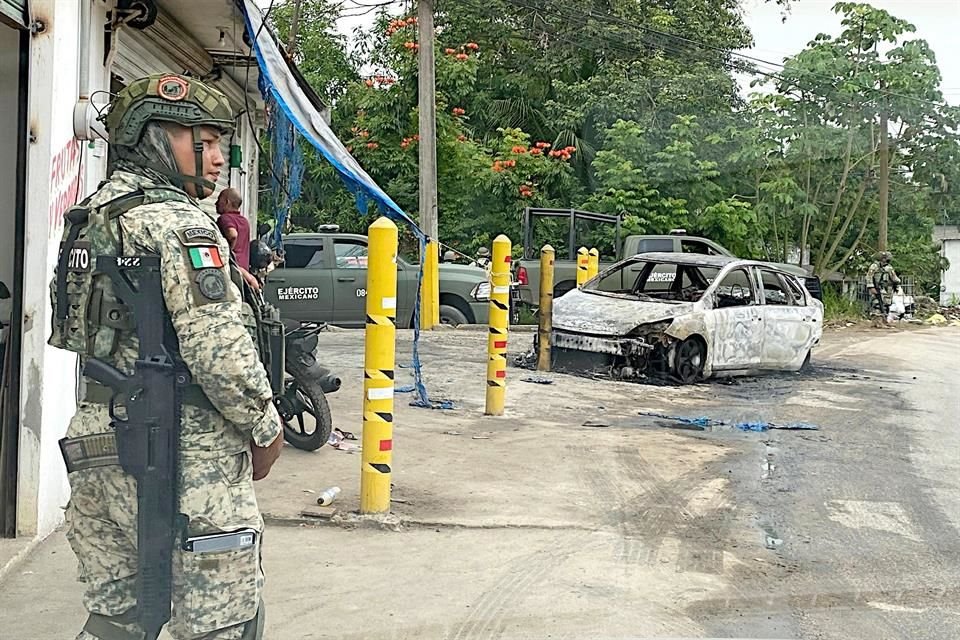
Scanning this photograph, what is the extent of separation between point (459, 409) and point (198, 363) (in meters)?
6.85

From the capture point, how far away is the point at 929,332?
2188cm

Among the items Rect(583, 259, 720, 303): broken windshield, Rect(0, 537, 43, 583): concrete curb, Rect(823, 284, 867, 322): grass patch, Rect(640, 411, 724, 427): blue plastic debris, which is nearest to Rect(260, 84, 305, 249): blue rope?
Rect(0, 537, 43, 583): concrete curb

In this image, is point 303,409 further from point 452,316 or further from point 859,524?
point 452,316

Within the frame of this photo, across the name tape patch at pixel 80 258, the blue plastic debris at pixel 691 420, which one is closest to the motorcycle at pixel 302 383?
the blue plastic debris at pixel 691 420

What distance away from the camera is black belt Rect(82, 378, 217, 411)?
2.97 meters

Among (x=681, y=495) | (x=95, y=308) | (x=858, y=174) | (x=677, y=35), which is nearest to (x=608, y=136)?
(x=677, y=35)

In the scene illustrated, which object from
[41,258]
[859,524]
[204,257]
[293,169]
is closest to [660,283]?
[293,169]

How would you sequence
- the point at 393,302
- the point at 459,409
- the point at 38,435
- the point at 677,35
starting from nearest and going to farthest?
the point at 38,435 < the point at 393,302 < the point at 459,409 < the point at 677,35

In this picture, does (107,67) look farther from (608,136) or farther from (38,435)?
(608,136)

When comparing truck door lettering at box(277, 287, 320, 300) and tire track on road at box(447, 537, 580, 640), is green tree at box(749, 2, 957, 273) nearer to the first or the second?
truck door lettering at box(277, 287, 320, 300)

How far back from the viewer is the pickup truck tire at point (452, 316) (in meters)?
17.1

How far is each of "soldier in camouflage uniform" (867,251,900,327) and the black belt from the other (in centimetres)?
2234

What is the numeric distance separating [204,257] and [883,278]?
22.9 m

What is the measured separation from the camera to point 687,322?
1188cm
